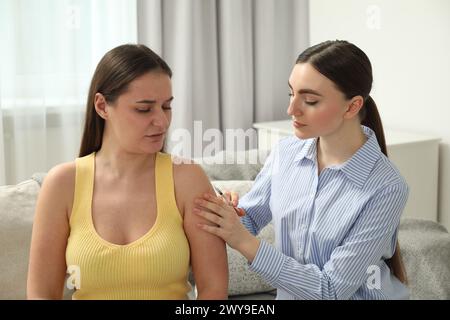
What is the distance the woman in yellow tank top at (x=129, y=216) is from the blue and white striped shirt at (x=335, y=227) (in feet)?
0.54

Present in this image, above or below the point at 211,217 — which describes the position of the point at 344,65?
above

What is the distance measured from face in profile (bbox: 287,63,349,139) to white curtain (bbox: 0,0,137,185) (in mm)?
2170

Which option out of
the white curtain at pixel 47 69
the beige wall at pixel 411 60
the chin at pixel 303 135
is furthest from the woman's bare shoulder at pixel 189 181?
the white curtain at pixel 47 69

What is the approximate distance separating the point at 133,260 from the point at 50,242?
0.64ft

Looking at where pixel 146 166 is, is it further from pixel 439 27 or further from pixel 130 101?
pixel 439 27

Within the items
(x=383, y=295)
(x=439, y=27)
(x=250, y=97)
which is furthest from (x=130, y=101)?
(x=250, y=97)

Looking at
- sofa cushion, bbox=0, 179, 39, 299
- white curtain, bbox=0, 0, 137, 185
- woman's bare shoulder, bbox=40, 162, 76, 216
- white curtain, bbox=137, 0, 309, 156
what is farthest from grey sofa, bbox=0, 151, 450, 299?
white curtain, bbox=137, 0, 309, 156

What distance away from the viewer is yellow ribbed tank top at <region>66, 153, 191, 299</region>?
1526 millimetres

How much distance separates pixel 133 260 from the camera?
153cm

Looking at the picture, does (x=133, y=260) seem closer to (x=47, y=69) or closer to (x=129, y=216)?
(x=129, y=216)

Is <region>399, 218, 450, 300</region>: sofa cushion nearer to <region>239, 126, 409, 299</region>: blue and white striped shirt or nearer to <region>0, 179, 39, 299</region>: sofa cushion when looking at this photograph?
<region>239, 126, 409, 299</region>: blue and white striped shirt

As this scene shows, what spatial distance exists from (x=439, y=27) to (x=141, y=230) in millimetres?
2025

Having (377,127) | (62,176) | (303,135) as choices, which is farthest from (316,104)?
(62,176)

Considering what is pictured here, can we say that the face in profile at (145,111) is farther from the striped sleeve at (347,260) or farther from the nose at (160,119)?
the striped sleeve at (347,260)
